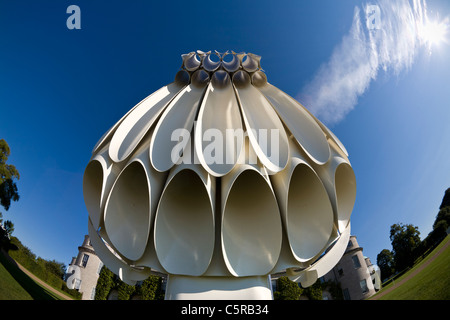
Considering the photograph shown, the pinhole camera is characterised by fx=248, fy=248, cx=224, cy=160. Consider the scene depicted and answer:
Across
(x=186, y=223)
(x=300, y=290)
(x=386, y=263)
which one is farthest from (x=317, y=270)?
(x=386, y=263)

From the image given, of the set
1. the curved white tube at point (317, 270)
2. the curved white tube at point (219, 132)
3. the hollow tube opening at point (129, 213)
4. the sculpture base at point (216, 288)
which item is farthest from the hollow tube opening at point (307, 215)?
the hollow tube opening at point (129, 213)

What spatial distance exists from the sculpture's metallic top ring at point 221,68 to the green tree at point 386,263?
30.9 m

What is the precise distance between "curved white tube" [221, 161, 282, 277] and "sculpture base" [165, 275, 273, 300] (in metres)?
0.35

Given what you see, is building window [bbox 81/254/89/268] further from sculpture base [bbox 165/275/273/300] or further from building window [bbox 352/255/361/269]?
building window [bbox 352/255/361/269]

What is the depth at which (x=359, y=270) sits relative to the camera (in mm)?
25078

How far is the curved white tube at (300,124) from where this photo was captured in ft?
28.8

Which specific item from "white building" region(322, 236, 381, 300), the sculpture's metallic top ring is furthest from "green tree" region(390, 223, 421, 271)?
the sculpture's metallic top ring

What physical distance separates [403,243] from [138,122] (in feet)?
97.2

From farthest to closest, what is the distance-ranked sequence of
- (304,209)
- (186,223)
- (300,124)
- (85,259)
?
1. (85,259)
2. (300,124)
3. (304,209)
4. (186,223)

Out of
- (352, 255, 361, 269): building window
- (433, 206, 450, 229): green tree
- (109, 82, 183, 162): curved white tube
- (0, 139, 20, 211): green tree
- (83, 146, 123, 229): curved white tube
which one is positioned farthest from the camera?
(352, 255, 361, 269): building window

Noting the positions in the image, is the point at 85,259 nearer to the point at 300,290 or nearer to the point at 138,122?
the point at 300,290

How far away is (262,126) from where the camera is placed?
9078mm

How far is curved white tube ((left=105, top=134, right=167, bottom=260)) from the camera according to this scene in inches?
319
